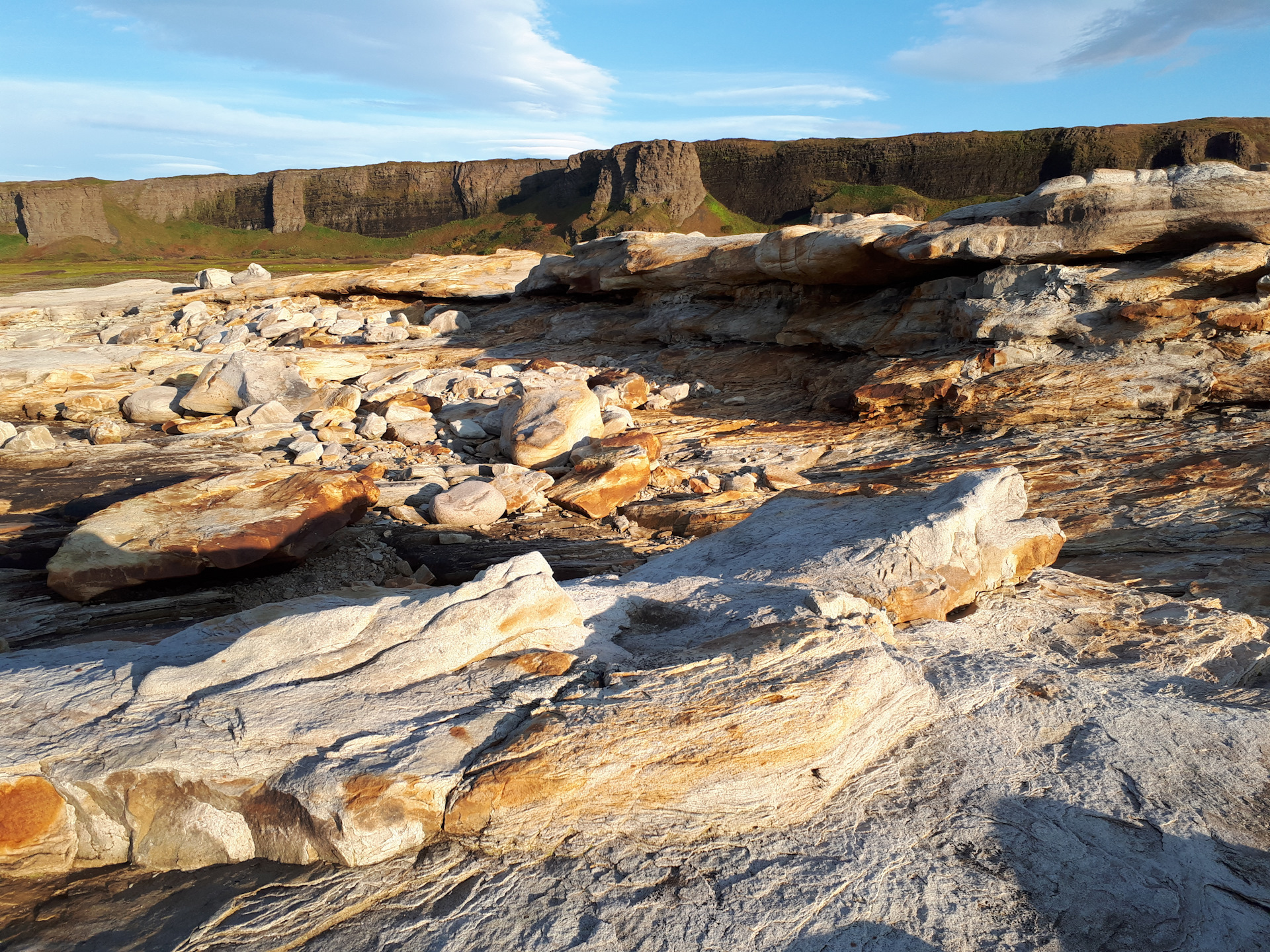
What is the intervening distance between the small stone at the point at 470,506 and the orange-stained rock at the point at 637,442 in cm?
182

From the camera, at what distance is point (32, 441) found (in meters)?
11.5

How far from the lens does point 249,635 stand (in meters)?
4.03

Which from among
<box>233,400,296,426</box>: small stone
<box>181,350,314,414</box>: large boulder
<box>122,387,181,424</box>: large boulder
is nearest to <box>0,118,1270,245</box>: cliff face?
<box>181,350,314,414</box>: large boulder

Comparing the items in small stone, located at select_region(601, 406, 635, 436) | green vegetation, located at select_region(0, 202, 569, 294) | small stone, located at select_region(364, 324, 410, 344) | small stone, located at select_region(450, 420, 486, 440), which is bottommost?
small stone, located at select_region(450, 420, 486, 440)

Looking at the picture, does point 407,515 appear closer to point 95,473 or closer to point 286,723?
point 95,473

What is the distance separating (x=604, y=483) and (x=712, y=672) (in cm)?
607

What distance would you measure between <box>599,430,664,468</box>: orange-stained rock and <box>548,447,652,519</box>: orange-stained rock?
0.19m

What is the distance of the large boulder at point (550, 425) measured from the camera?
36.1 ft

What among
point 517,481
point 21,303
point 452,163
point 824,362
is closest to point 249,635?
point 517,481

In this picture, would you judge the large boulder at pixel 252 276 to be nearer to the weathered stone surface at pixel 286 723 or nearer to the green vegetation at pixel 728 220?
the weathered stone surface at pixel 286 723

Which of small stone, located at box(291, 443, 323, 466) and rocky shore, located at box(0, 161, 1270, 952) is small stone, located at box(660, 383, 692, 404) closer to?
rocky shore, located at box(0, 161, 1270, 952)

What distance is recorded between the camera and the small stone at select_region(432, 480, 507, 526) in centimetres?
927

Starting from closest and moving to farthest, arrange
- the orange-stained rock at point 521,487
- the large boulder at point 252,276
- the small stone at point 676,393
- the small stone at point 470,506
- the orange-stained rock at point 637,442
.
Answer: the small stone at point 470,506
the orange-stained rock at point 521,487
the orange-stained rock at point 637,442
the small stone at point 676,393
the large boulder at point 252,276

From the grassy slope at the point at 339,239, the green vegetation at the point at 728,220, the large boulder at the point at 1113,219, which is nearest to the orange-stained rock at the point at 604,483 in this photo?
the large boulder at the point at 1113,219
